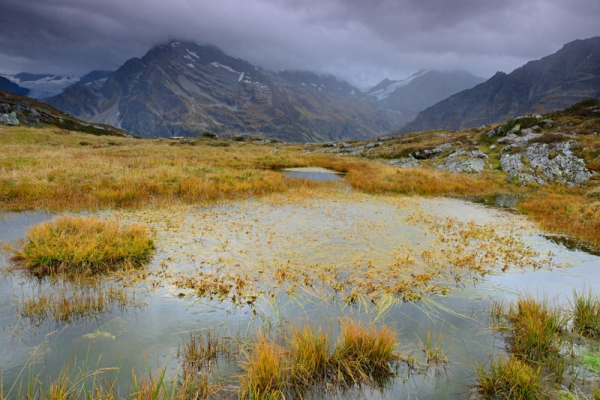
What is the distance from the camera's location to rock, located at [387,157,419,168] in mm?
50188

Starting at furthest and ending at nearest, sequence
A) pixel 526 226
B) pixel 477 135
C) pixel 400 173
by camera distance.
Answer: pixel 477 135 < pixel 400 173 < pixel 526 226

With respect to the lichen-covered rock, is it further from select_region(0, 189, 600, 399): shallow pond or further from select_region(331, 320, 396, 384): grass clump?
select_region(331, 320, 396, 384): grass clump

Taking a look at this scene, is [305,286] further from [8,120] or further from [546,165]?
[8,120]

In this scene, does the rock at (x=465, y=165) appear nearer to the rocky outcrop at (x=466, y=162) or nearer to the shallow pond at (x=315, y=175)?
the rocky outcrop at (x=466, y=162)

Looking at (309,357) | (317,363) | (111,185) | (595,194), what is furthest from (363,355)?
(595,194)

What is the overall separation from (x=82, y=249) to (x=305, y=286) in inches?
298

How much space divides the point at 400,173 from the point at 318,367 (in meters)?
34.5

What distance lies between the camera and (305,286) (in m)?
9.40

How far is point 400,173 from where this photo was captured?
37.2 meters

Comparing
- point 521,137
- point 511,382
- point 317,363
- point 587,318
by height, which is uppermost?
point 521,137

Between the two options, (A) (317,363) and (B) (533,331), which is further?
(B) (533,331)

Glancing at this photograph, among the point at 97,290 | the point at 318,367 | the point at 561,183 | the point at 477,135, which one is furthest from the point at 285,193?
the point at 477,135

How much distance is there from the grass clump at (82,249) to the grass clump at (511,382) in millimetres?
10315

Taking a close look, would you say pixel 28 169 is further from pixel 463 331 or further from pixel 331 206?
pixel 463 331
